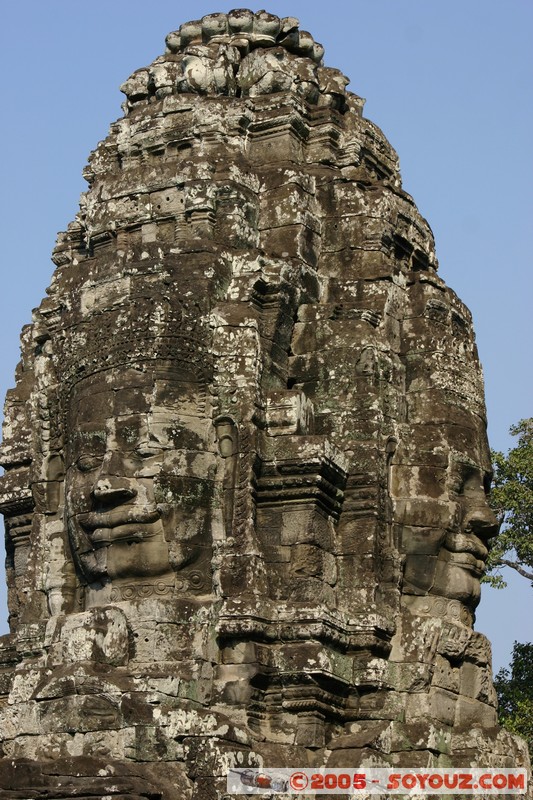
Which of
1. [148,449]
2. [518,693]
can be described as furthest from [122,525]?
[518,693]

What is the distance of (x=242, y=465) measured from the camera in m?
17.2

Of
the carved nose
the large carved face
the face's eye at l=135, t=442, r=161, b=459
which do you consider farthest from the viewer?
the large carved face

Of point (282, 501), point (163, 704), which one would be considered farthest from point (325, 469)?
point (163, 704)

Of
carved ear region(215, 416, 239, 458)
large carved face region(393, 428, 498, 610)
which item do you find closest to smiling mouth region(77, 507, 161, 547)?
carved ear region(215, 416, 239, 458)

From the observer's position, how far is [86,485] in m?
17.7

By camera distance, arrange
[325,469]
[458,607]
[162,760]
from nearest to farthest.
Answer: [162,760] → [325,469] → [458,607]

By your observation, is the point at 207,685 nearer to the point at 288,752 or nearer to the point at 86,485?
the point at 288,752

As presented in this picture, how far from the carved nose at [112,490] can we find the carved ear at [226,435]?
1051 millimetres

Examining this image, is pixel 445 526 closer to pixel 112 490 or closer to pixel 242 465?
pixel 242 465

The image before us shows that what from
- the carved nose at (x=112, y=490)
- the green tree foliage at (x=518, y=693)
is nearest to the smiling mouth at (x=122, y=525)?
the carved nose at (x=112, y=490)

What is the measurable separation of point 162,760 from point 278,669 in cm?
161

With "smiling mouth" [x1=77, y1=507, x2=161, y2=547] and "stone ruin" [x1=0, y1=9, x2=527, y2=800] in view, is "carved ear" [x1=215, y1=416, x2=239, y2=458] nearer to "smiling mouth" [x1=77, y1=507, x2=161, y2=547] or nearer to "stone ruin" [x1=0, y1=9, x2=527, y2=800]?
"stone ruin" [x1=0, y1=9, x2=527, y2=800]

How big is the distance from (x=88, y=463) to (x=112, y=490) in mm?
726

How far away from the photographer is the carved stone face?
56.2 ft
